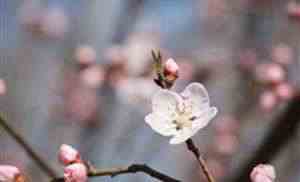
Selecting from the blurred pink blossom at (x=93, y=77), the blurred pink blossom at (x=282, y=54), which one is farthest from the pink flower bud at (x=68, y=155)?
the blurred pink blossom at (x=93, y=77)

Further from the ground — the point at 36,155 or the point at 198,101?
the point at 198,101

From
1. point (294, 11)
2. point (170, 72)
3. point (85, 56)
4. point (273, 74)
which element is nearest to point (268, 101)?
point (273, 74)

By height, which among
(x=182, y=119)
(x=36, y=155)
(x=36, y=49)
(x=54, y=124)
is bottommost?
(x=54, y=124)

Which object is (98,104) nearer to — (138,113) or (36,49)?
(138,113)

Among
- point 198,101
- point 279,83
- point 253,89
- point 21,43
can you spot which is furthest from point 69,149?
point 21,43

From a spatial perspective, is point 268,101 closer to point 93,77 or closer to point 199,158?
point 93,77

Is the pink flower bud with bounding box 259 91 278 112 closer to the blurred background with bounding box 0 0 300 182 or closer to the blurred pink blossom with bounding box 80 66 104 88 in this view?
the blurred background with bounding box 0 0 300 182

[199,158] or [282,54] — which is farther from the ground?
[199,158]
